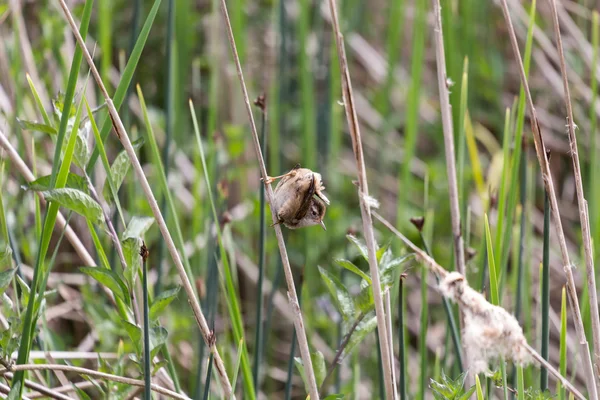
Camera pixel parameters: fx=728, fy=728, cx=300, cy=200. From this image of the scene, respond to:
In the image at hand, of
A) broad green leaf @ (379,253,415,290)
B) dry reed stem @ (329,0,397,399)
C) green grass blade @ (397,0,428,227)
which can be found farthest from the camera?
green grass blade @ (397,0,428,227)

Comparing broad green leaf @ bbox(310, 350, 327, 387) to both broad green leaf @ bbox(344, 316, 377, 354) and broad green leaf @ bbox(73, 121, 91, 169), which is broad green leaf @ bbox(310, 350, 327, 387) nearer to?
broad green leaf @ bbox(344, 316, 377, 354)

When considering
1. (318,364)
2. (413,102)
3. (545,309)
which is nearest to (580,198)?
(545,309)

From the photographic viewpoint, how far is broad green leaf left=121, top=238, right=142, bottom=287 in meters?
0.62

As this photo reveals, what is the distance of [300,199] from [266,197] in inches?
22.9

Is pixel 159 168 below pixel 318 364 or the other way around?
the other way around

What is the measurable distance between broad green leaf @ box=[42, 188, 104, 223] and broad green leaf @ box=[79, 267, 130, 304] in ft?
0.14

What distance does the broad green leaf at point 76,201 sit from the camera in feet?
1.91

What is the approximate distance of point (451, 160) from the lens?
779mm

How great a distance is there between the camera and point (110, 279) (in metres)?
0.63

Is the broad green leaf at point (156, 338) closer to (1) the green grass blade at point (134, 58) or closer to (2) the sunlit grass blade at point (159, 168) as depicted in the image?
(2) the sunlit grass blade at point (159, 168)

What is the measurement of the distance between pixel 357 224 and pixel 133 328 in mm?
1223

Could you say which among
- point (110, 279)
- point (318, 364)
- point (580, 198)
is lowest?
point (318, 364)

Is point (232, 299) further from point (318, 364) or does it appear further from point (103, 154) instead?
point (103, 154)

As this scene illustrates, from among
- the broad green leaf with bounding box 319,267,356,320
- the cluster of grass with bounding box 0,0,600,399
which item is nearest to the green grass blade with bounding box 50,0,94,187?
the cluster of grass with bounding box 0,0,600,399
